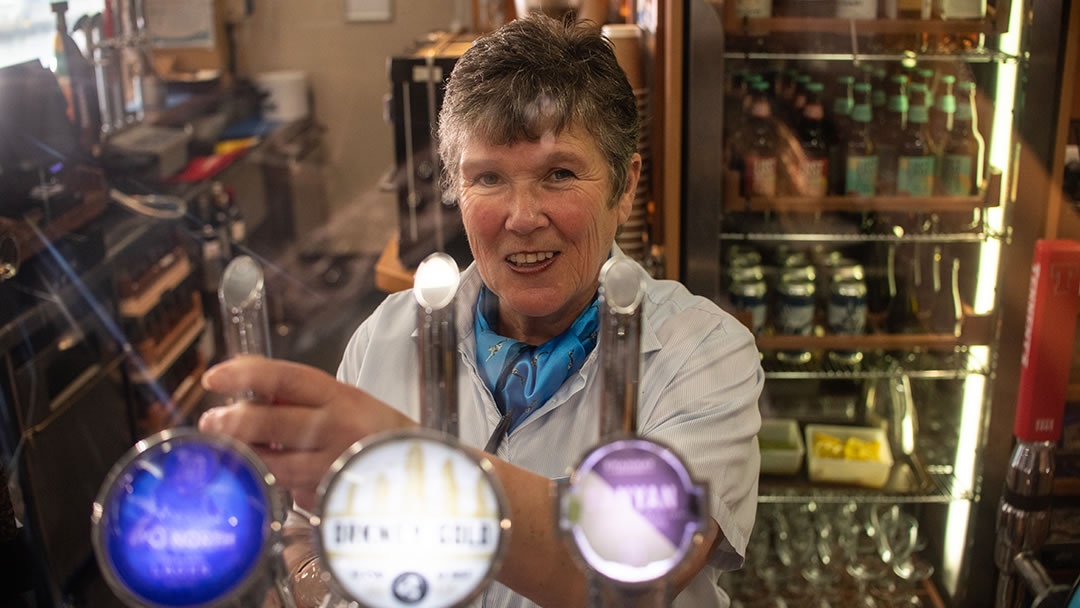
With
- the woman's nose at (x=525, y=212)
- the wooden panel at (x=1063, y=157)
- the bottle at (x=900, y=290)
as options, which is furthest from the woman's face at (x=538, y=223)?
the bottle at (x=900, y=290)

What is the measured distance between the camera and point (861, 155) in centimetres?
223

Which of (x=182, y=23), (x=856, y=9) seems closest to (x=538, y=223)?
(x=856, y=9)

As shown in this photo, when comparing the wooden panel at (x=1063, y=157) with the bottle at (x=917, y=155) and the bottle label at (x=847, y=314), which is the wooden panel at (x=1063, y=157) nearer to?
the bottle at (x=917, y=155)

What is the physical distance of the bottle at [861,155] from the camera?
7.30 ft

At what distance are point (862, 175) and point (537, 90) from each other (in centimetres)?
152

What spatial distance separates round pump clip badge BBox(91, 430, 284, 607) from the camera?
0.52m

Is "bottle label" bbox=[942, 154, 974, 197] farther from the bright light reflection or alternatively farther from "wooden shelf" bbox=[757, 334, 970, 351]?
"wooden shelf" bbox=[757, 334, 970, 351]

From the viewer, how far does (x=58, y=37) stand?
2.54 meters

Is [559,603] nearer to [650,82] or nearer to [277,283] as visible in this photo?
[650,82]

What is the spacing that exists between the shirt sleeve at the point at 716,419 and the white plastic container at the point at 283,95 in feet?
11.8

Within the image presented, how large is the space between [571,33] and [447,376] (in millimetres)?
531

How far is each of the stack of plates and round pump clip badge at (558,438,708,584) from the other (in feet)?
5.44

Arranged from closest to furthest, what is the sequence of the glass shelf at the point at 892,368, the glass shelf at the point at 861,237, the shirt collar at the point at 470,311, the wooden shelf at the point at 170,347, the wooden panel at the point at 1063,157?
the shirt collar at the point at 470,311 → the wooden panel at the point at 1063,157 → the glass shelf at the point at 861,237 → the glass shelf at the point at 892,368 → the wooden shelf at the point at 170,347

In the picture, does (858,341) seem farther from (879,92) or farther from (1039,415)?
(1039,415)
